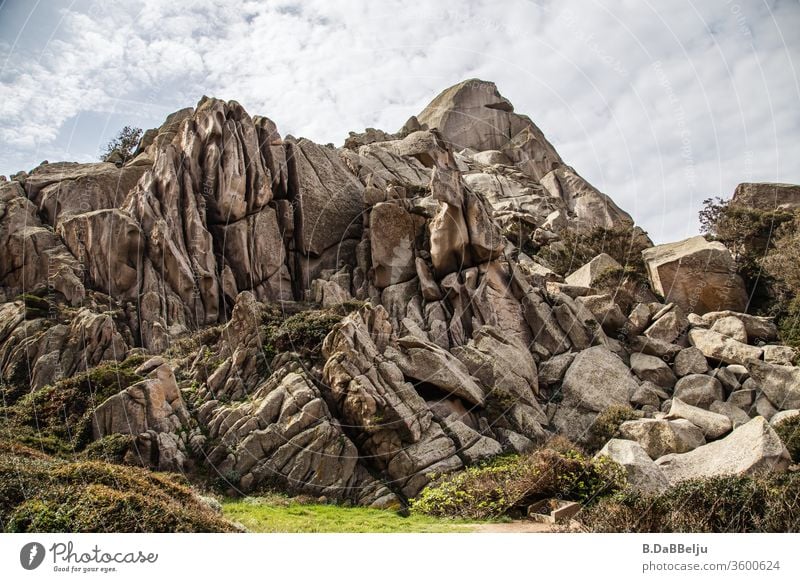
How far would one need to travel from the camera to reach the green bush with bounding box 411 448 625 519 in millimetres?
19391

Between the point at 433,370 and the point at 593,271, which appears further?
the point at 593,271

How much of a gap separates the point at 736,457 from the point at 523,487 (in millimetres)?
8654

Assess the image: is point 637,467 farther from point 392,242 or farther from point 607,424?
point 392,242

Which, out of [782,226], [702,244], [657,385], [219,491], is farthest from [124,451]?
[782,226]

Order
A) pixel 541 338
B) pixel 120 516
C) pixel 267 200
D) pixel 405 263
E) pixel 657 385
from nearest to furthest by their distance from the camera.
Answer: pixel 120 516 < pixel 657 385 < pixel 541 338 < pixel 405 263 < pixel 267 200

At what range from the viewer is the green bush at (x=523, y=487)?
19.4 m

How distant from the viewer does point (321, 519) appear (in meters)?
19.0

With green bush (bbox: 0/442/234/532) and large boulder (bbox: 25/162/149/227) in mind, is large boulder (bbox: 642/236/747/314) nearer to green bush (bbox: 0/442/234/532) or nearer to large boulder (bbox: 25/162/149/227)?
green bush (bbox: 0/442/234/532)

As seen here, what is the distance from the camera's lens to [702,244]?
40281 mm

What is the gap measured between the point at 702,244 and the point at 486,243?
54.8 ft
